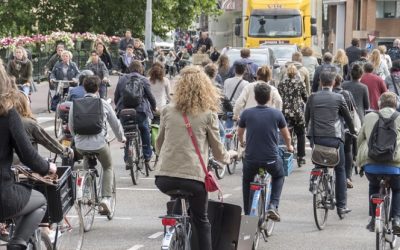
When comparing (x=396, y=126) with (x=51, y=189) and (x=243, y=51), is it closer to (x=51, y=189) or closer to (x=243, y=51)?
(x=51, y=189)

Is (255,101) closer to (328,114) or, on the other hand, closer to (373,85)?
(328,114)

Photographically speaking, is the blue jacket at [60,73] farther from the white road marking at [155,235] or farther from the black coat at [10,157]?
the black coat at [10,157]

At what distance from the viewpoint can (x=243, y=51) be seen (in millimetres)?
22656

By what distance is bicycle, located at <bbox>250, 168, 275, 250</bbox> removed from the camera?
11391 mm

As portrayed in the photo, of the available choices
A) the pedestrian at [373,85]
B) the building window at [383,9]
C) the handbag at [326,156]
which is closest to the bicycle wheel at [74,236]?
the handbag at [326,156]

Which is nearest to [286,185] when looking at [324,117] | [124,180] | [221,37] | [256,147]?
[124,180]

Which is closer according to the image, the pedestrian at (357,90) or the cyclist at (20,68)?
the pedestrian at (357,90)

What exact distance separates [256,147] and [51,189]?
3.39 metres

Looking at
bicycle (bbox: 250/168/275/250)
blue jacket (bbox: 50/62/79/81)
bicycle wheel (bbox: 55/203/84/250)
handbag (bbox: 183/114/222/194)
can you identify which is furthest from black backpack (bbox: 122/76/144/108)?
handbag (bbox: 183/114/222/194)

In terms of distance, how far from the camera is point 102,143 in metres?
12.6

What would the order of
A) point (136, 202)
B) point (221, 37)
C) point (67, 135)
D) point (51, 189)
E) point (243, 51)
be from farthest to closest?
point (221, 37)
point (243, 51)
point (67, 135)
point (136, 202)
point (51, 189)

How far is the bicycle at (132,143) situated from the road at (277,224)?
24cm

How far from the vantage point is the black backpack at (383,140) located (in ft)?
36.3

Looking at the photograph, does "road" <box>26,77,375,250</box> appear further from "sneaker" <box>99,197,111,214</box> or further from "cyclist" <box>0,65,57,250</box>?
"cyclist" <box>0,65,57,250</box>
